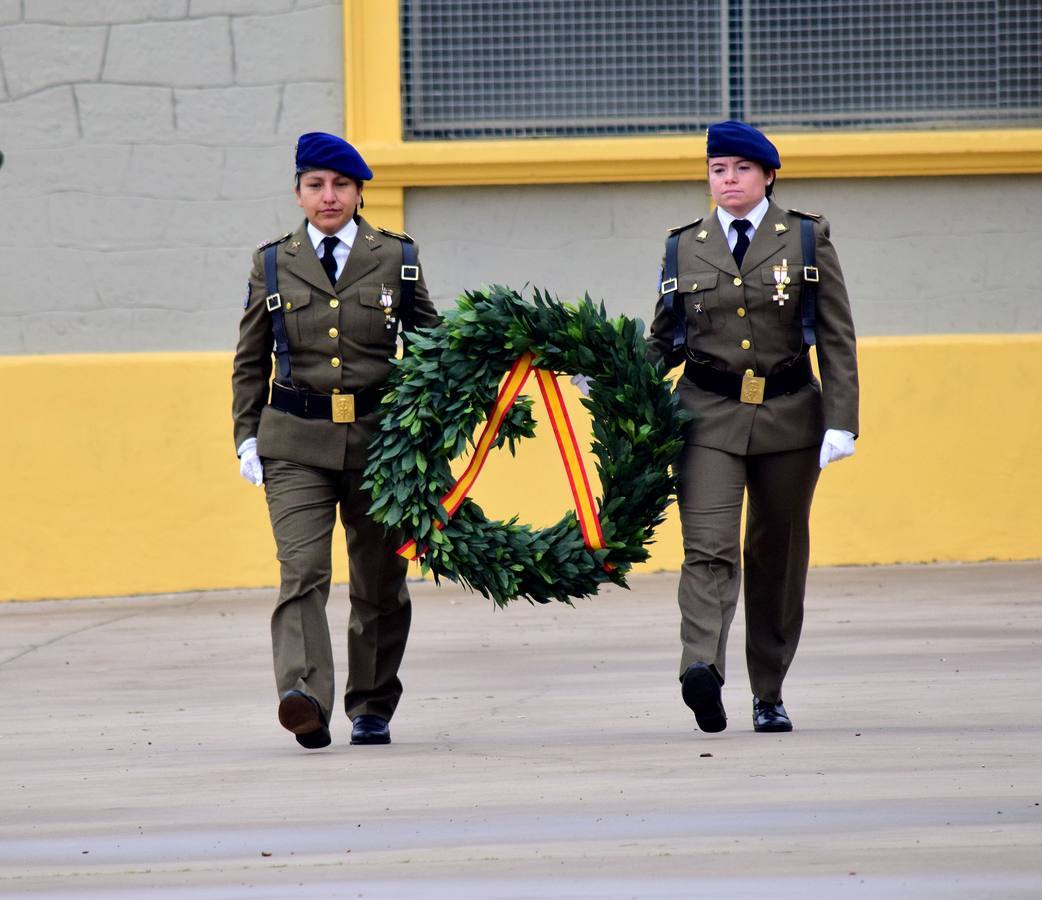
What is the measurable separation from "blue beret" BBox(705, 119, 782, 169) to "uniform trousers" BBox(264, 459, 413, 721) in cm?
161

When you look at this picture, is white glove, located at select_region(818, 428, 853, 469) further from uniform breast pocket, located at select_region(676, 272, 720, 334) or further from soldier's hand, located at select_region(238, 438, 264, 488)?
soldier's hand, located at select_region(238, 438, 264, 488)

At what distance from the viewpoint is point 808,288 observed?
21.1ft

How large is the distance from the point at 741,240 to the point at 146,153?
192 inches

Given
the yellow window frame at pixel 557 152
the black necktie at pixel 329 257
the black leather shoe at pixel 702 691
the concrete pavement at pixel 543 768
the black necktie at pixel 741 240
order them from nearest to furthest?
the concrete pavement at pixel 543 768 < the black leather shoe at pixel 702 691 < the black necktie at pixel 741 240 < the black necktie at pixel 329 257 < the yellow window frame at pixel 557 152

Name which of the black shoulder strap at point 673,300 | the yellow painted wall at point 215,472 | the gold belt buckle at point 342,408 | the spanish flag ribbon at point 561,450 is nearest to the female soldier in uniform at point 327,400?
the gold belt buckle at point 342,408

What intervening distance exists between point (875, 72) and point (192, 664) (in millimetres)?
5001

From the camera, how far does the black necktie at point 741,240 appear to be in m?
6.49

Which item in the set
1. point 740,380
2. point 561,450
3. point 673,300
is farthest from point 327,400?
point 740,380

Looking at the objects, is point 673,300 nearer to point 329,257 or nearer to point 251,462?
point 329,257

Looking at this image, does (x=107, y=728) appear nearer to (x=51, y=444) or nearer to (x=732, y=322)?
(x=732, y=322)

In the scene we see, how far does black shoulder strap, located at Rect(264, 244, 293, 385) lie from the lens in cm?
655

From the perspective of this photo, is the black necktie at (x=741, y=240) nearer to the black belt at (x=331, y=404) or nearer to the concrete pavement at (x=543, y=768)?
the black belt at (x=331, y=404)

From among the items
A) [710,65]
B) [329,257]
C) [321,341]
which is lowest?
[321,341]

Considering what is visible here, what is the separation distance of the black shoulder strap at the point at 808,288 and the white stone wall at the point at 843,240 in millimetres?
4147
